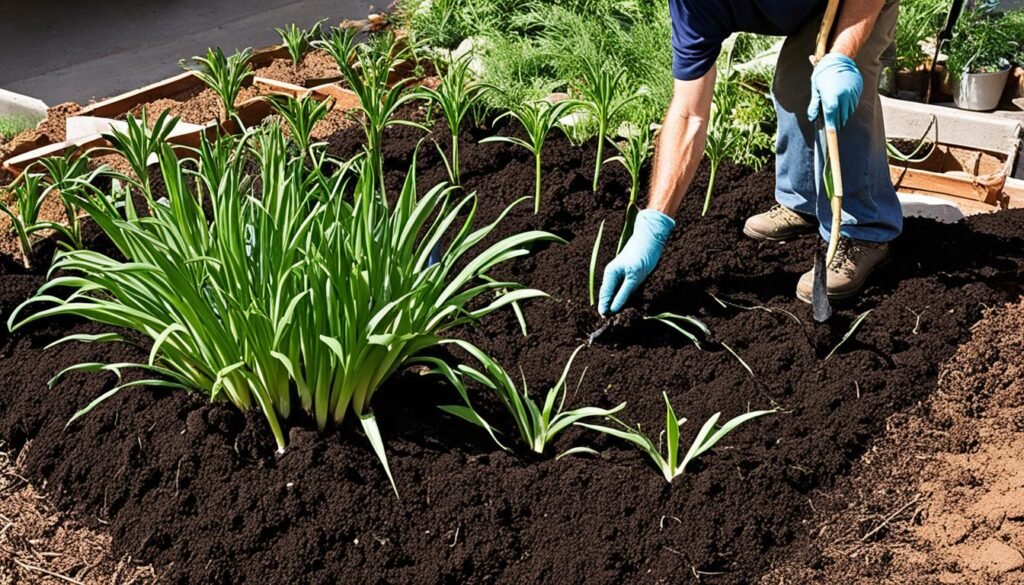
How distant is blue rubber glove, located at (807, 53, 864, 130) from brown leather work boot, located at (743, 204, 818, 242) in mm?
645

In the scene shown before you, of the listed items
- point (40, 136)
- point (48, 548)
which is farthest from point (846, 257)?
point (40, 136)

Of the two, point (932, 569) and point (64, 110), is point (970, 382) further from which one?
point (64, 110)

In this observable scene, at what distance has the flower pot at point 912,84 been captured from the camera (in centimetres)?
439

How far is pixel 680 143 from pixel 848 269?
1.97ft

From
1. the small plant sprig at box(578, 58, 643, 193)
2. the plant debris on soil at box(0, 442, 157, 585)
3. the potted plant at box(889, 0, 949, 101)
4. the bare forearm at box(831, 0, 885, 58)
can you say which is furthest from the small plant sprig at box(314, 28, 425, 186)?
the potted plant at box(889, 0, 949, 101)

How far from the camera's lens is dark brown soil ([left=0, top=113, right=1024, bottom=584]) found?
222cm

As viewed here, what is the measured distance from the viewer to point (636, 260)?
2.85m

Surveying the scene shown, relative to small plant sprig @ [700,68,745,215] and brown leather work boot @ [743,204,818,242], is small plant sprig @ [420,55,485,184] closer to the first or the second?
small plant sprig @ [700,68,745,215]

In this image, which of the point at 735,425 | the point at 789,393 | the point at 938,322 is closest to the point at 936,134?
the point at 938,322

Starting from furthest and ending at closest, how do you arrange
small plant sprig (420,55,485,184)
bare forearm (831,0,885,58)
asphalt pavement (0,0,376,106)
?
asphalt pavement (0,0,376,106) → small plant sprig (420,55,485,184) → bare forearm (831,0,885,58)

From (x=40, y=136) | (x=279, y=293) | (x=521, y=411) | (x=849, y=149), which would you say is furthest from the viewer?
(x=40, y=136)

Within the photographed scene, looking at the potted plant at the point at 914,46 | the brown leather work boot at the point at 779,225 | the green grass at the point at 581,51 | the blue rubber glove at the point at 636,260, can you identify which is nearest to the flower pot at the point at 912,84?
Result: the potted plant at the point at 914,46

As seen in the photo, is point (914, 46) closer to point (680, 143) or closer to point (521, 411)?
point (680, 143)

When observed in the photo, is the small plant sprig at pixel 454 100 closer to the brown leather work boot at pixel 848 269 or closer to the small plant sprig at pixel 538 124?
the small plant sprig at pixel 538 124
